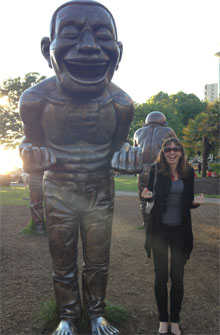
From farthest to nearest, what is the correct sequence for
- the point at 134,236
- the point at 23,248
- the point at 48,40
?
the point at 134,236
the point at 23,248
the point at 48,40

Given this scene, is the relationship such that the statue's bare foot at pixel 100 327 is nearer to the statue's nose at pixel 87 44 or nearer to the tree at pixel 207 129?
the statue's nose at pixel 87 44

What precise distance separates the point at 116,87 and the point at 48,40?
0.69 metres

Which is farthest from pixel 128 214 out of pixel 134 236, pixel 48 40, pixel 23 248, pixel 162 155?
pixel 48 40

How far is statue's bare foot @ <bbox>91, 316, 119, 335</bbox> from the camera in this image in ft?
9.17

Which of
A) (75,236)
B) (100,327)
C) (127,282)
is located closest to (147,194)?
(75,236)

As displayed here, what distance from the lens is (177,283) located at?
9.67 feet

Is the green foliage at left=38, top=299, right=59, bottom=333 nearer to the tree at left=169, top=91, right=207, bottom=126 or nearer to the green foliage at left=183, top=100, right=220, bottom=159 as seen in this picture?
the green foliage at left=183, top=100, right=220, bottom=159

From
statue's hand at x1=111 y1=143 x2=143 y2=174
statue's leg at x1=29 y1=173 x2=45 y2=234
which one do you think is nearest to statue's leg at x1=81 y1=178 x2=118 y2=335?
statue's hand at x1=111 y1=143 x2=143 y2=174

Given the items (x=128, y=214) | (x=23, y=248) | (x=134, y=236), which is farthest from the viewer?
(x=128, y=214)

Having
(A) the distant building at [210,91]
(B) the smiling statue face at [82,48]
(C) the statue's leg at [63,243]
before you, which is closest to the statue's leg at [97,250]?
(C) the statue's leg at [63,243]

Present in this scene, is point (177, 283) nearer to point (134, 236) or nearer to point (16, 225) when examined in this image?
point (134, 236)

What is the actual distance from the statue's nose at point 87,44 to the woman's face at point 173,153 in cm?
109

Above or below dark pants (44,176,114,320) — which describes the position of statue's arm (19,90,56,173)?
above

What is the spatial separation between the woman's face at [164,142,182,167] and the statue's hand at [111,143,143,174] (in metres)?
0.37
